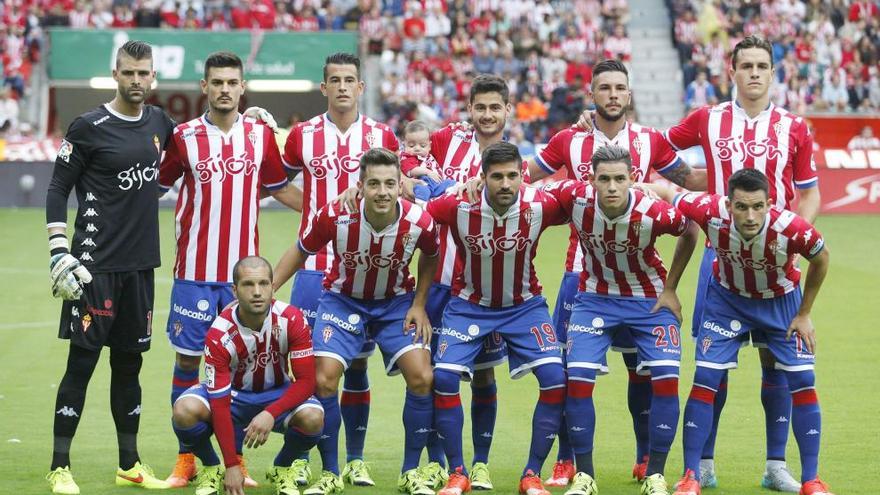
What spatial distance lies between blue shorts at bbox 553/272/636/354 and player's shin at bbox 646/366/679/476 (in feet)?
1.52

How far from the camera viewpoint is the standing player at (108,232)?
788cm

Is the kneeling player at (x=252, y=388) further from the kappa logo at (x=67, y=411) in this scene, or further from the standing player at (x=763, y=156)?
the standing player at (x=763, y=156)

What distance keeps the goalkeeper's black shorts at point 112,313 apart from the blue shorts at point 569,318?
251 centimetres

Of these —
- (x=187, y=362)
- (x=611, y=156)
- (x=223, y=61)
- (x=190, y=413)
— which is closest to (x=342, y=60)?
(x=223, y=61)

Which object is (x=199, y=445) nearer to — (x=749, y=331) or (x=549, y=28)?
(x=749, y=331)

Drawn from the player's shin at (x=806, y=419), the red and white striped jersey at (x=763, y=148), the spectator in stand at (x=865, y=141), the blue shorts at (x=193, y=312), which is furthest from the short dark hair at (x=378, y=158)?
the spectator in stand at (x=865, y=141)

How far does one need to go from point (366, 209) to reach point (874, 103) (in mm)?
23211

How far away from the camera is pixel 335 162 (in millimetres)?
8609

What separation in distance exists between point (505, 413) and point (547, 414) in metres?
2.73

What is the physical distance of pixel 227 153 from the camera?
8336mm

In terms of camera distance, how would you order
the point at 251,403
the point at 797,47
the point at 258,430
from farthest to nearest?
1. the point at 797,47
2. the point at 251,403
3. the point at 258,430

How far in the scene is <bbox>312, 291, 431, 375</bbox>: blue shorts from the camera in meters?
8.05

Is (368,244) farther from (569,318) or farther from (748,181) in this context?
(748,181)

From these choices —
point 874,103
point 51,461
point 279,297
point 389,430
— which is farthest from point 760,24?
point 51,461
